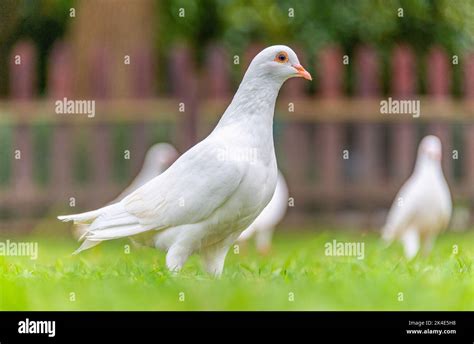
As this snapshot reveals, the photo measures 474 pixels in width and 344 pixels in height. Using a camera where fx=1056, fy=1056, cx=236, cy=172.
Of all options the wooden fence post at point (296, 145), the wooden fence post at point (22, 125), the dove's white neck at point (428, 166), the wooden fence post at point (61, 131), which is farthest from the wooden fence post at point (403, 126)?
the wooden fence post at point (22, 125)

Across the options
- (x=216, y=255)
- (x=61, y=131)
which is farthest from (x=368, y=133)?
(x=216, y=255)

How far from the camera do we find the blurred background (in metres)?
8.12

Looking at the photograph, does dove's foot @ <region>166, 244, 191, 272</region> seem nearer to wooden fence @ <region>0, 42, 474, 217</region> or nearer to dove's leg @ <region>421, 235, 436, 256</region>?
dove's leg @ <region>421, 235, 436, 256</region>

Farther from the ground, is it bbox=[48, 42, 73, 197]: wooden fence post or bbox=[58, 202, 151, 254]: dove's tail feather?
bbox=[48, 42, 73, 197]: wooden fence post

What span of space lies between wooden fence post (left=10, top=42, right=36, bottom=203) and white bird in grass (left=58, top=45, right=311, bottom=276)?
13.1 feet

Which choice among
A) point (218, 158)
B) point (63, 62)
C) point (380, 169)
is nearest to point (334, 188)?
point (380, 169)

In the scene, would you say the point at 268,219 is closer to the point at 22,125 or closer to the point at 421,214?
the point at 421,214

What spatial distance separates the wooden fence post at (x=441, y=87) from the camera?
8.19 m

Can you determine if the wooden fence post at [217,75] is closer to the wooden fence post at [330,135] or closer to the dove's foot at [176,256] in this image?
the wooden fence post at [330,135]

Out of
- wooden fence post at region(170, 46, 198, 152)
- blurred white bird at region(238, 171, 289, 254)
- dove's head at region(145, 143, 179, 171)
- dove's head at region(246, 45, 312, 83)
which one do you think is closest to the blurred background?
wooden fence post at region(170, 46, 198, 152)

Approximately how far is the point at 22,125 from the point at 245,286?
4907 mm

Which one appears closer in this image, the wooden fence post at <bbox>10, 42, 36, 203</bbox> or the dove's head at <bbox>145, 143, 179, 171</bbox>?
the dove's head at <bbox>145, 143, 179, 171</bbox>

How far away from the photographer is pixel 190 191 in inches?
160

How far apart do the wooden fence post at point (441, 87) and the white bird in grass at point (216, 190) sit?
4124 millimetres
